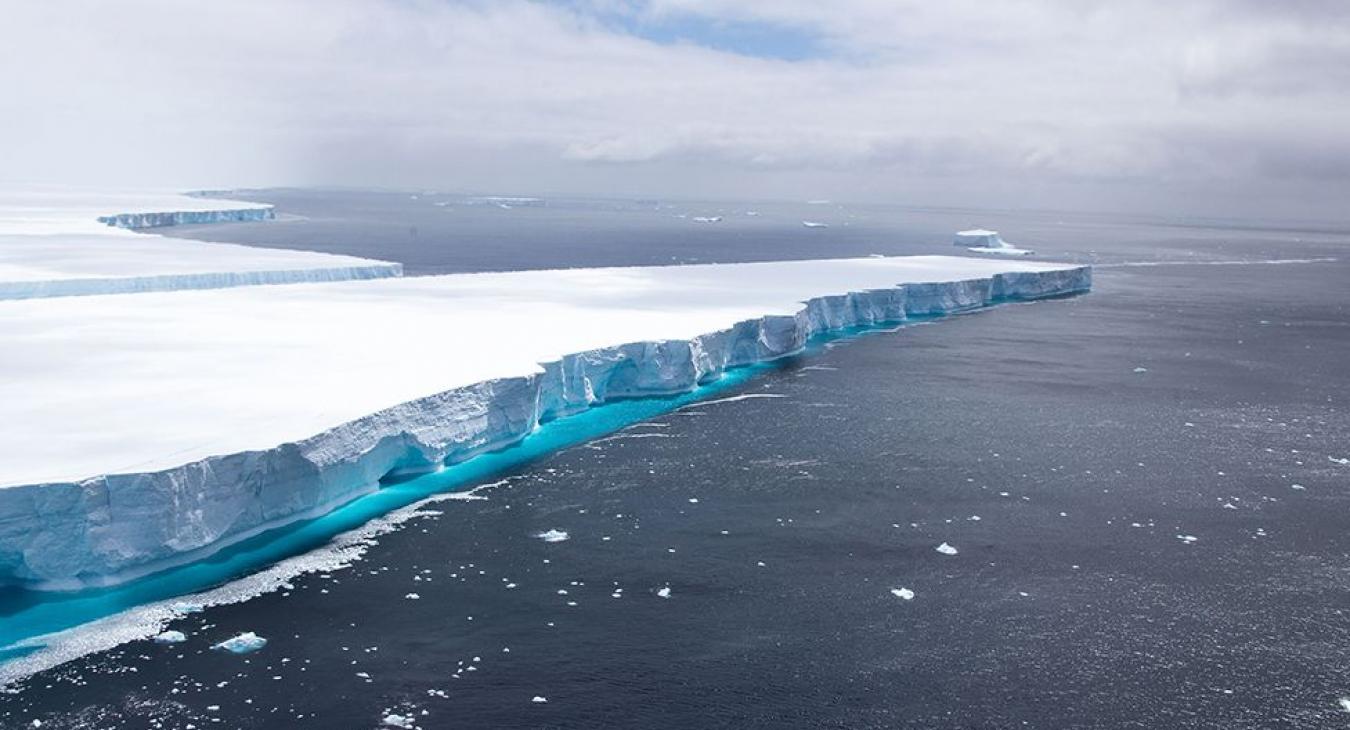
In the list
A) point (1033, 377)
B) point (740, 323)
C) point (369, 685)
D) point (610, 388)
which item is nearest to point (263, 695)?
point (369, 685)

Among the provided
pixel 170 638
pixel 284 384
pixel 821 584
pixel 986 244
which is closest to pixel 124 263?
pixel 284 384

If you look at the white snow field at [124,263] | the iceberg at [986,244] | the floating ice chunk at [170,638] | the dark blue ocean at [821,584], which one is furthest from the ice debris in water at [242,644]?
the iceberg at [986,244]

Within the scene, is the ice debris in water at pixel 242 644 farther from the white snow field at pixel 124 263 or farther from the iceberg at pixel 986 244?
the iceberg at pixel 986 244

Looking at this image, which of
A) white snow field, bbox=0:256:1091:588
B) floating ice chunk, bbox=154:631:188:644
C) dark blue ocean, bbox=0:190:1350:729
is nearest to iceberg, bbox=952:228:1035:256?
white snow field, bbox=0:256:1091:588

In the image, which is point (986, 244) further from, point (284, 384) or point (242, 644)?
point (242, 644)

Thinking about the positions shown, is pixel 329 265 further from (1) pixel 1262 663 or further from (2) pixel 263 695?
(1) pixel 1262 663
